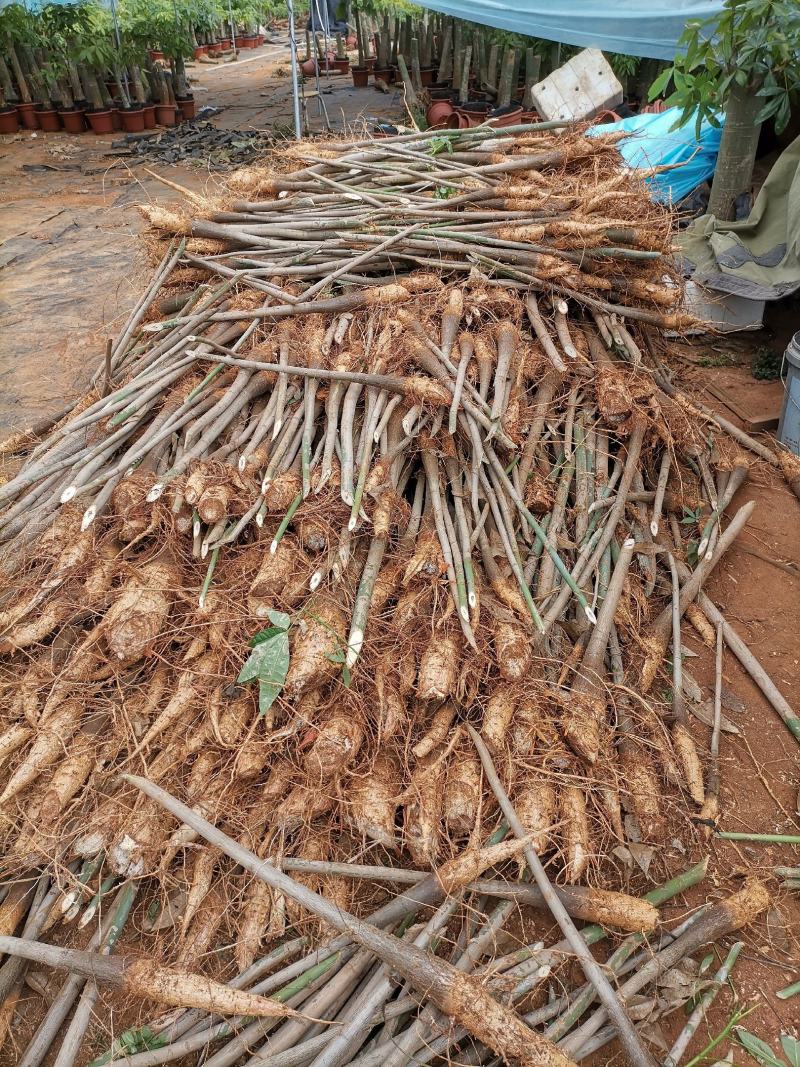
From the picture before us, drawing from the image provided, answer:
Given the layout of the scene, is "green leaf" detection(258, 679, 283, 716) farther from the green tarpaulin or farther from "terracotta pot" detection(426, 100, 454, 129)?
"terracotta pot" detection(426, 100, 454, 129)

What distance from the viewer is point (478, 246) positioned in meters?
3.03

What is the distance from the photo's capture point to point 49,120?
1223 centimetres

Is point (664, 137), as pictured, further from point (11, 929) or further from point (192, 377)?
point (11, 929)

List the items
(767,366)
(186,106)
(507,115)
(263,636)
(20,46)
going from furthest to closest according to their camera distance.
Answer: (186,106)
(20,46)
(507,115)
(767,366)
(263,636)

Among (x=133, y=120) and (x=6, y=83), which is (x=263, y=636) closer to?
(x=133, y=120)

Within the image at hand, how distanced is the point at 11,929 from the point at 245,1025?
0.69 m

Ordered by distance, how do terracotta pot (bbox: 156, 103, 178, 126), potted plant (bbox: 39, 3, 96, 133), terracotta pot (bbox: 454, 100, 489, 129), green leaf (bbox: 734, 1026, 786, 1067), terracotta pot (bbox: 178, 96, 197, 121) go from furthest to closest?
terracotta pot (bbox: 178, 96, 197, 121) → terracotta pot (bbox: 156, 103, 178, 126) → potted plant (bbox: 39, 3, 96, 133) → terracotta pot (bbox: 454, 100, 489, 129) → green leaf (bbox: 734, 1026, 786, 1067)

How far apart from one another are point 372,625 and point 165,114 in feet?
44.6

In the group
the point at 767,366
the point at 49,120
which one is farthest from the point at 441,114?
the point at 49,120

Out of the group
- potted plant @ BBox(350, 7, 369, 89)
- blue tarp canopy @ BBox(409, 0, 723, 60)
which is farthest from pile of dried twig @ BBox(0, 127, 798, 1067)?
potted plant @ BBox(350, 7, 369, 89)

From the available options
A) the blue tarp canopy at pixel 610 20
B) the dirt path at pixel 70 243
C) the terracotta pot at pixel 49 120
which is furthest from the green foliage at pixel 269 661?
the terracotta pot at pixel 49 120

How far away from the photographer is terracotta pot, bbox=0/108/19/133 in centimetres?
1193

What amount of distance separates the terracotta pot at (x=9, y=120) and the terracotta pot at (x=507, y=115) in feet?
27.8

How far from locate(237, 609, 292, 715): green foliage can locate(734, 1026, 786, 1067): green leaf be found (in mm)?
1428
